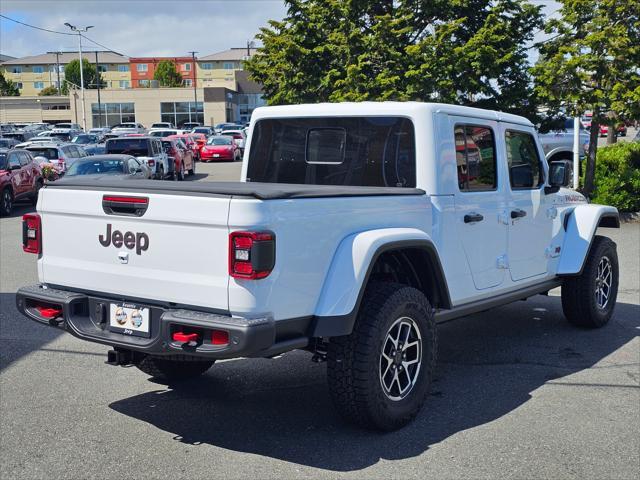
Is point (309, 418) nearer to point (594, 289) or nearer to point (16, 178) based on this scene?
point (594, 289)

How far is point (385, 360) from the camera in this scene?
496cm

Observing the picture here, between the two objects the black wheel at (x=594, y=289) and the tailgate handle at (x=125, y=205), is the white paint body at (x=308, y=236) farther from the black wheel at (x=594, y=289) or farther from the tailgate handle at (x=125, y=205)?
the black wheel at (x=594, y=289)

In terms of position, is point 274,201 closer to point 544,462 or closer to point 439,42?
point 544,462

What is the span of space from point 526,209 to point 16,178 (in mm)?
16945

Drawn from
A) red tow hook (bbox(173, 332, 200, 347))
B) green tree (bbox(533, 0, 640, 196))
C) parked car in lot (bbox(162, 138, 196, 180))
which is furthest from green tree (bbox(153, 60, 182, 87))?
red tow hook (bbox(173, 332, 200, 347))

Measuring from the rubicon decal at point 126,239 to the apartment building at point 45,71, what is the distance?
144m

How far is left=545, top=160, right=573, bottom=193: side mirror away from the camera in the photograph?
274 inches

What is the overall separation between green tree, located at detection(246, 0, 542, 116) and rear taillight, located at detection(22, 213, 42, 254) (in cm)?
1669

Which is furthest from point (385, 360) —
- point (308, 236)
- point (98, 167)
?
point (98, 167)

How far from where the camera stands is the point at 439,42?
20.8 metres

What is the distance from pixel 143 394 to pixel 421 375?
2.03 m

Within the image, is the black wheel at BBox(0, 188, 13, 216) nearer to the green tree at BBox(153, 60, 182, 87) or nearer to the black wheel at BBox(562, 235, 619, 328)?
the black wheel at BBox(562, 235, 619, 328)

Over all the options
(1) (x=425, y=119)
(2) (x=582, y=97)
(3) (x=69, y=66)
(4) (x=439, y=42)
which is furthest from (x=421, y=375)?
(3) (x=69, y=66)

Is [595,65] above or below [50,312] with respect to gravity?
→ above
